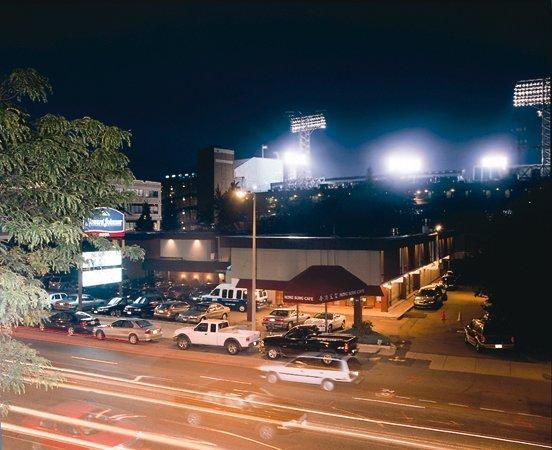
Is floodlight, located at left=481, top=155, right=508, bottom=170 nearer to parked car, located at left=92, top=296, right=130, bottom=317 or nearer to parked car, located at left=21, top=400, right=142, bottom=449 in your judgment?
parked car, located at left=92, top=296, right=130, bottom=317

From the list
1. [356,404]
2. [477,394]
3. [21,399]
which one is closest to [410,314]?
[477,394]

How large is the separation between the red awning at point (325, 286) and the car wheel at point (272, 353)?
398cm

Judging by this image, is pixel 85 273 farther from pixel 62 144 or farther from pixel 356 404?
pixel 62 144

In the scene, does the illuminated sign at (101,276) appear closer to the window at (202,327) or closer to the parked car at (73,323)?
the parked car at (73,323)

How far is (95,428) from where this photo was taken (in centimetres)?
1305

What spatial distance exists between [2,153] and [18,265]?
5.78ft

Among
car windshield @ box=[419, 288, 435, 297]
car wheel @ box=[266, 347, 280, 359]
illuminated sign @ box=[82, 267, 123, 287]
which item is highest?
illuminated sign @ box=[82, 267, 123, 287]

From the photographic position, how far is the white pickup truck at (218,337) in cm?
2672

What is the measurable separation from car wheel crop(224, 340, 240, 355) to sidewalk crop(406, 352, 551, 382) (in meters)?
8.75

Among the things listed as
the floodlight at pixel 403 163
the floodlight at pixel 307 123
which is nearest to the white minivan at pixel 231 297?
the floodlight at pixel 307 123

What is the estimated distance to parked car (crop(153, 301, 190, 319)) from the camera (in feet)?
124

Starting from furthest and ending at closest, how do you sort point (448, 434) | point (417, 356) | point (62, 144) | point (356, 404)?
point (417, 356) < point (356, 404) < point (448, 434) < point (62, 144)

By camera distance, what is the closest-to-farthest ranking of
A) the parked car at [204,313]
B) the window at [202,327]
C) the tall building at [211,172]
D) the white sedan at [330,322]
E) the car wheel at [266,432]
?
the car wheel at [266,432], the window at [202,327], the white sedan at [330,322], the parked car at [204,313], the tall building at [211,172]

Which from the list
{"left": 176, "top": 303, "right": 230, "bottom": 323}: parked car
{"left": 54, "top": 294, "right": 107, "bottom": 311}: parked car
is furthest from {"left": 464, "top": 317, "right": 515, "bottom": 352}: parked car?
{"left": 54, "top": 294, "right": 107, "bottom": 311}: parked car
